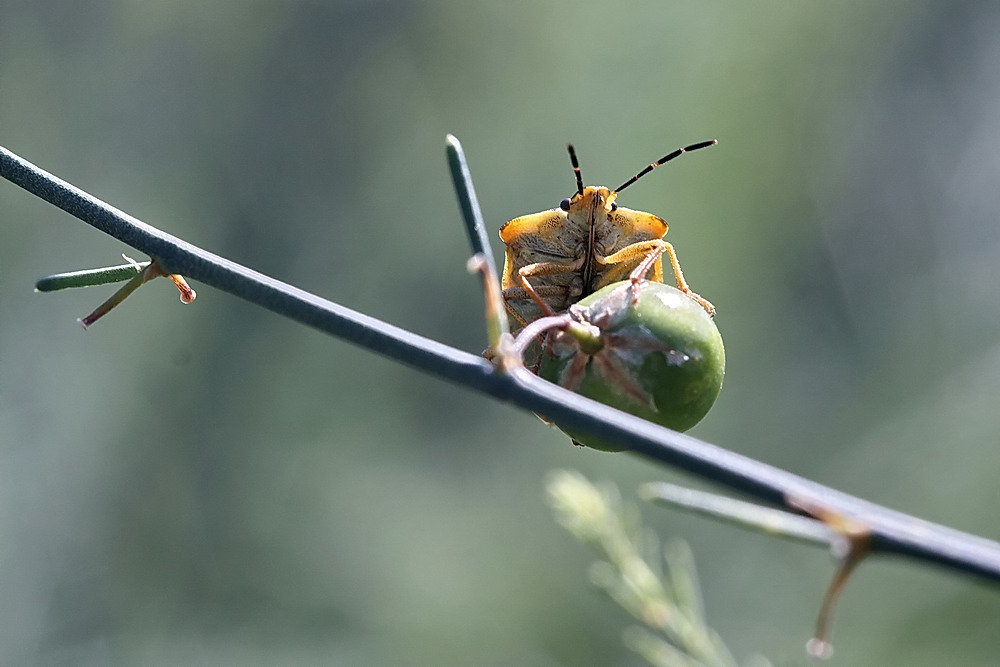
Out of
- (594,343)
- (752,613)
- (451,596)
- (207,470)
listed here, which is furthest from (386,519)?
(594,343)

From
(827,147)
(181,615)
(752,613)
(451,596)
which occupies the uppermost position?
(827,147)

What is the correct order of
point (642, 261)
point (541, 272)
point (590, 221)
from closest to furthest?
point (642, 261), point (541, 272), point (590, 221)

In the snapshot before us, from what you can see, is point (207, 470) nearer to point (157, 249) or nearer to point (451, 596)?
point (451, 596)

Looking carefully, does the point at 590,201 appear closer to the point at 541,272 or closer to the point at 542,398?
the point at 541,272

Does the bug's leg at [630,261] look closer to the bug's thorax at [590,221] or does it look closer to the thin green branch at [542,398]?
the bug's thorax at [590,221]

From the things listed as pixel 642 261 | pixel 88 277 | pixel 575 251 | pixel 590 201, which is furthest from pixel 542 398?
pixel 590 201

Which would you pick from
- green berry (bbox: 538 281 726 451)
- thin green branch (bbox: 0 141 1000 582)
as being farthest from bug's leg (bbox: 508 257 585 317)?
thin green branch (bbox: 0 141 1000 582)

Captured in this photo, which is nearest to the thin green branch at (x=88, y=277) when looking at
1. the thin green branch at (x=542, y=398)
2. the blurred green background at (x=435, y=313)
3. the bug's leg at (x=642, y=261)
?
the thin green branch at (x=542, y=398)
